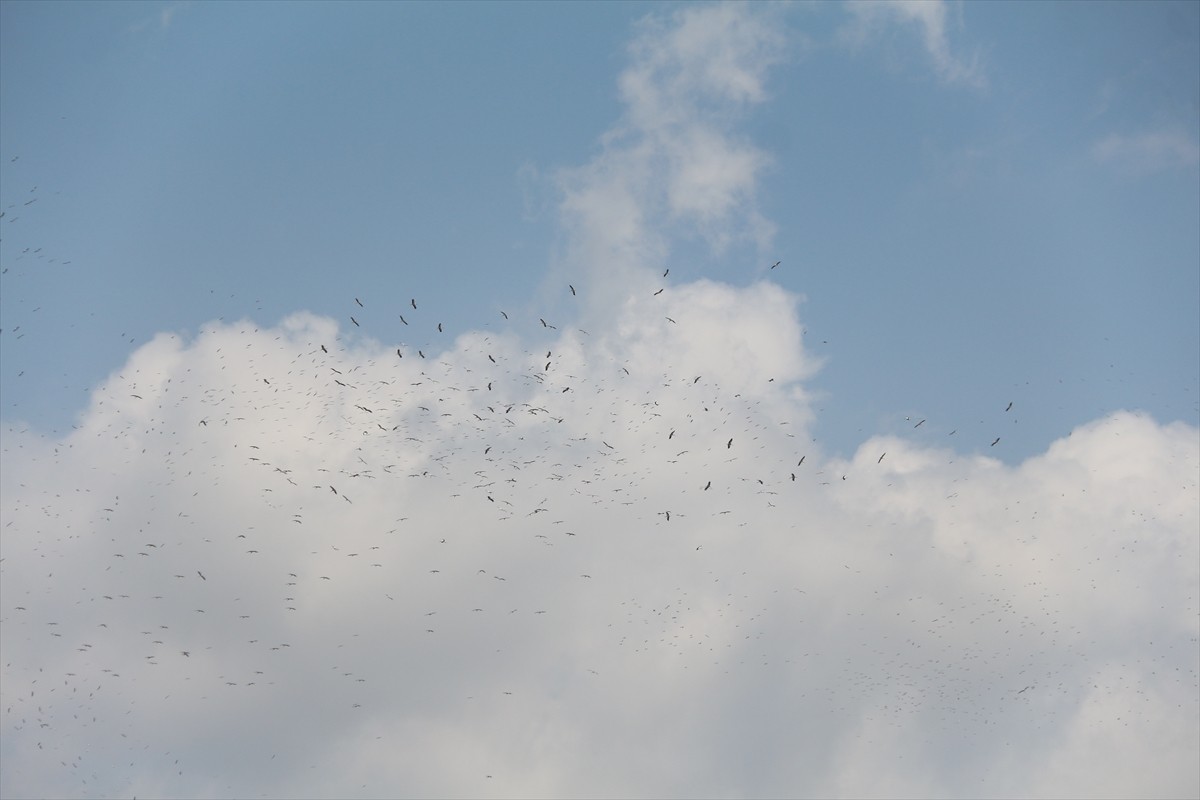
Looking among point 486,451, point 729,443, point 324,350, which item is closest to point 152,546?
point 324,350

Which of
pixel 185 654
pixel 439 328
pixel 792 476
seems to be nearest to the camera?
pixel 439 328

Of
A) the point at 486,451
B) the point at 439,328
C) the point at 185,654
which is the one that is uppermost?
the point at 439,328

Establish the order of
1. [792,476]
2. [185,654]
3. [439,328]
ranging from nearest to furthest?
[439,328]
[792,476]
[185,654]

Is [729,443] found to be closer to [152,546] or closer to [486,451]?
[486,451]

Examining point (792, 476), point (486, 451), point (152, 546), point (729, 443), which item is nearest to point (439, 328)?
point (486, 451)

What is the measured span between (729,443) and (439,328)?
2653cm

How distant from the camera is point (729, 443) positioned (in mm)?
62531

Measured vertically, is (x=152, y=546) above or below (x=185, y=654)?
above

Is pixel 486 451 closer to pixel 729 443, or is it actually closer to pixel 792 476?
pixel 729 443

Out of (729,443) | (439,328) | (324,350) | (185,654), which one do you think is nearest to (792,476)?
(729,443)

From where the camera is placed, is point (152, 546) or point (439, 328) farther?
point (152, 546)

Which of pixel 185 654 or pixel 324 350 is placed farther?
pixel 185 654

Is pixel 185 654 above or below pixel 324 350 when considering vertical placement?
below

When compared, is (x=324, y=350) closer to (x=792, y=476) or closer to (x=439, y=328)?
(x=439, y=328)
